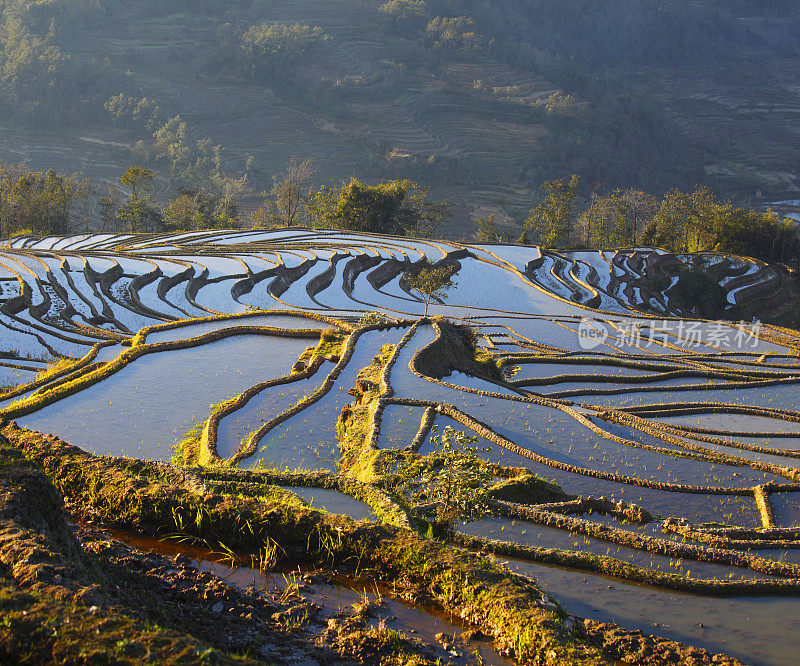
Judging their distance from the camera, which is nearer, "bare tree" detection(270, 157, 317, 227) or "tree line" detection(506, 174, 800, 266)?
"tree line" detection(506, 174, 800, 266)

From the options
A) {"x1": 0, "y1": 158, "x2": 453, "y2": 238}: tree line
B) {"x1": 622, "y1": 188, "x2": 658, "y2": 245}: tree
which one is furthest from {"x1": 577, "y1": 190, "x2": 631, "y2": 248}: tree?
{"x1": 0, "y1": 158, "x2": 453, "y2": 238}: tree line

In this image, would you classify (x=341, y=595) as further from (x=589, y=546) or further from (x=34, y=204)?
(x=34, y=204)

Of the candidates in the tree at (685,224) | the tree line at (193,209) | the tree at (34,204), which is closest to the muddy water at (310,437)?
the tree line at (193,209)

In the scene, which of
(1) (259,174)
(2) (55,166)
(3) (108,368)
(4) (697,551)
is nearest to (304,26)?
(1) (259,174)

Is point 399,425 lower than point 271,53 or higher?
lower

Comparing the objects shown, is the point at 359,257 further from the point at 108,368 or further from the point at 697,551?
the point at 697,551

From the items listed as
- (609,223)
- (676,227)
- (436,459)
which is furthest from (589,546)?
(609,223)

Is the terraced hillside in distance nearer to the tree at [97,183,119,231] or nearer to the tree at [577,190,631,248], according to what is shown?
the tree at [97,183,119,231]
